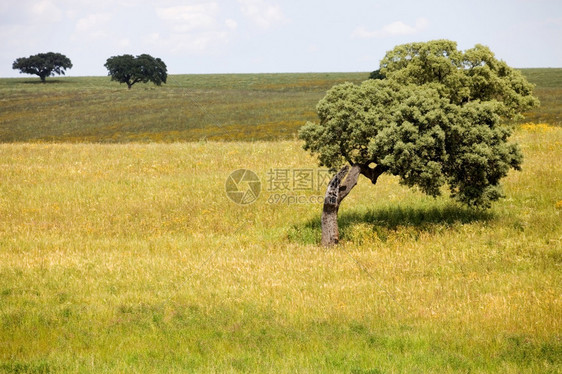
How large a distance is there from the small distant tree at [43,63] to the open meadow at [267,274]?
109 m

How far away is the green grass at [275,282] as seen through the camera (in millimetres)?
8703

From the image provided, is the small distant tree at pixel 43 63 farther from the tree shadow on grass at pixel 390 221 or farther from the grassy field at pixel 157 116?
the tree shadow on grass at pixel 390 221

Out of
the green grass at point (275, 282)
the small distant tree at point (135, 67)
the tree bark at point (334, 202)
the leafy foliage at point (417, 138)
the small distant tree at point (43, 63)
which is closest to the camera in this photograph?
the green grass at point (275, 282)

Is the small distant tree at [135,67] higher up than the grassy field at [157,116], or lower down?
higher up

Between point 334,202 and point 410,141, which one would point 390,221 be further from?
point 410,141

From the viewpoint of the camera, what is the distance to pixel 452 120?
632 inches

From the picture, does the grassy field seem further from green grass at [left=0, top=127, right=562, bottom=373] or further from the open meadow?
green grass at [left=0, top=127, right=562, bottom=373]

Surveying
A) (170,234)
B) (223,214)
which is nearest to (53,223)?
(170,234)

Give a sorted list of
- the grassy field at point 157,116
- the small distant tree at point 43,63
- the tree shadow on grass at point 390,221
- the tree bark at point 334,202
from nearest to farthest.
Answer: the tree bark at point 334,202, the tree shadow on grass at point 390,221, the grassy field at point 157,116, the small distant tree at point 43,63

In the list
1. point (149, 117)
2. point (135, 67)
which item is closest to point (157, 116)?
point (149, 117)

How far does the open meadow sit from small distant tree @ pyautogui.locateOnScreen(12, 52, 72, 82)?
109320 millimetres

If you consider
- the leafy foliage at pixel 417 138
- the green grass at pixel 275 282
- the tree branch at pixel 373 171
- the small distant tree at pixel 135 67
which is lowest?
the green grass at pixel 275 282

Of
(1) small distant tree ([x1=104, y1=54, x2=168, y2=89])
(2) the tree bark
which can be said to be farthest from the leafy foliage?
(1) small distant tree ([x1=104, y1=54, x2=168, y2=89])

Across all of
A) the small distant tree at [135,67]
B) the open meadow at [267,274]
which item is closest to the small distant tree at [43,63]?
the small distant tree at [135,67]
